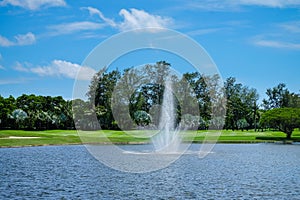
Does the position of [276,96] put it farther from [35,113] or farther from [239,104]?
[35,113]

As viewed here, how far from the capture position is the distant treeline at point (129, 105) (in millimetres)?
74500

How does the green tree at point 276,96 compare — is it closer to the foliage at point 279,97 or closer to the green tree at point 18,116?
the foliage at point 279,97

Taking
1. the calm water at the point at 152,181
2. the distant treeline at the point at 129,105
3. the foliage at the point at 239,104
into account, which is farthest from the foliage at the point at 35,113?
the calm water at the point at 152,181

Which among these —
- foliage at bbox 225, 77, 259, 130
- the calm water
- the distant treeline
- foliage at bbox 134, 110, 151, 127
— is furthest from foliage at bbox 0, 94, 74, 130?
the calm water

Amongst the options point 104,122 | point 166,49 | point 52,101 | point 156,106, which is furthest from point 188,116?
point 166,49

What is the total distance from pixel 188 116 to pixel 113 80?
678 inches

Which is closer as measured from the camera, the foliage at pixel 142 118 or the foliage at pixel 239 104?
the foliage at pixel 142 118

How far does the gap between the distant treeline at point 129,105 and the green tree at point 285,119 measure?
654 cm

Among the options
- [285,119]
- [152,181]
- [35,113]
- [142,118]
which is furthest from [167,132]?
[35,113]

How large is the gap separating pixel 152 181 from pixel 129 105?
5226cm

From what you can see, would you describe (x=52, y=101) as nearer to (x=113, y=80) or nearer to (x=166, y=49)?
(x=113, y=80)

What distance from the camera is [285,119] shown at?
69.1m

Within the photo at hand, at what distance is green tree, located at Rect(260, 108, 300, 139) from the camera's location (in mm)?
68562

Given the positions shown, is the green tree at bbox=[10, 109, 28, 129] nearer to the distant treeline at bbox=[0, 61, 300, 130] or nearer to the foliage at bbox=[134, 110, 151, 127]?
the distant treeline at bbox=[0, 61, 300, 130]
